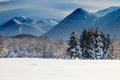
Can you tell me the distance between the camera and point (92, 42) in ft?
227

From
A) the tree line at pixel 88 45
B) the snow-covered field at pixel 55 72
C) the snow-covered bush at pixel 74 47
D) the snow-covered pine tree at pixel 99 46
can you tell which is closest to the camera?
the snow-covered field at pixel 55 72

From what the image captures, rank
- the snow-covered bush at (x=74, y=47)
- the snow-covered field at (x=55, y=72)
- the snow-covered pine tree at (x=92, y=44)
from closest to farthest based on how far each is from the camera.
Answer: the snow-covered field at (x=55, y=72) → the snow-covered bush at (x=74, y=47) → the snow-covered pine tree at (x=92, y=44)

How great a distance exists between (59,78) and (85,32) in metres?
54.1

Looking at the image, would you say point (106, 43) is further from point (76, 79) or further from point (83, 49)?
point (76, 79)

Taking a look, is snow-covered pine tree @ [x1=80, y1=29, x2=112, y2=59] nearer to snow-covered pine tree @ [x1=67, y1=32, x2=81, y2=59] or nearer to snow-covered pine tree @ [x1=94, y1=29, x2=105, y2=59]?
Answer: snow-covered pine tree @ [x1=94, y1=29, x2=105, y2=59]

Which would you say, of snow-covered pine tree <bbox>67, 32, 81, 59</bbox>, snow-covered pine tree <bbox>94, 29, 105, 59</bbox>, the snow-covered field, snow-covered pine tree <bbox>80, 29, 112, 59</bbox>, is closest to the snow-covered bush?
snow-covered pine tree <bbox>67, 32, 81, 59</bbox>

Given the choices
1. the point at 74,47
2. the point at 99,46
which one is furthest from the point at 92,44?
the point at 74,47

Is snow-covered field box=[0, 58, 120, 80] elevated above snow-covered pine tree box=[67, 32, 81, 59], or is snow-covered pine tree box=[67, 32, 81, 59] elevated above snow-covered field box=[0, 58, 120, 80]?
snow-covered pine tree box=[67, 32, 81, 59]

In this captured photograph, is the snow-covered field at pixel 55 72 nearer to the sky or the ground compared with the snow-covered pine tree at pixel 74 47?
nearer to the ground

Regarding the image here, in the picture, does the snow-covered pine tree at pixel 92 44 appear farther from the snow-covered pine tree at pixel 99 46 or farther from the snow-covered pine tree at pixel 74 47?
the snow-covered pine tree at pixel 74 47

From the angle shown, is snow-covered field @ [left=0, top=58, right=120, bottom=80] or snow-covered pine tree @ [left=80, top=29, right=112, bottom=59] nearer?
snow-covered field @ [left=0, top=58, right=120, bottom=80]

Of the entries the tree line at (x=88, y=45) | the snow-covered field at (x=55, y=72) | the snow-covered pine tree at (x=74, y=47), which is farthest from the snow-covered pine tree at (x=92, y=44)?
the snow-covered field at (x=55, y=72)

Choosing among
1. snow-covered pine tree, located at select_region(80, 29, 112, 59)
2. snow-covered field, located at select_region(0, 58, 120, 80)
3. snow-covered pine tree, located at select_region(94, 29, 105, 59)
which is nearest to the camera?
snow-covered field, located at select_region(0, 58, 120, 80)

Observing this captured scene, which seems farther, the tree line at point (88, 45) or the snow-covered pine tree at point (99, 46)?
the snow-covered pine tree at point (99, 46)
